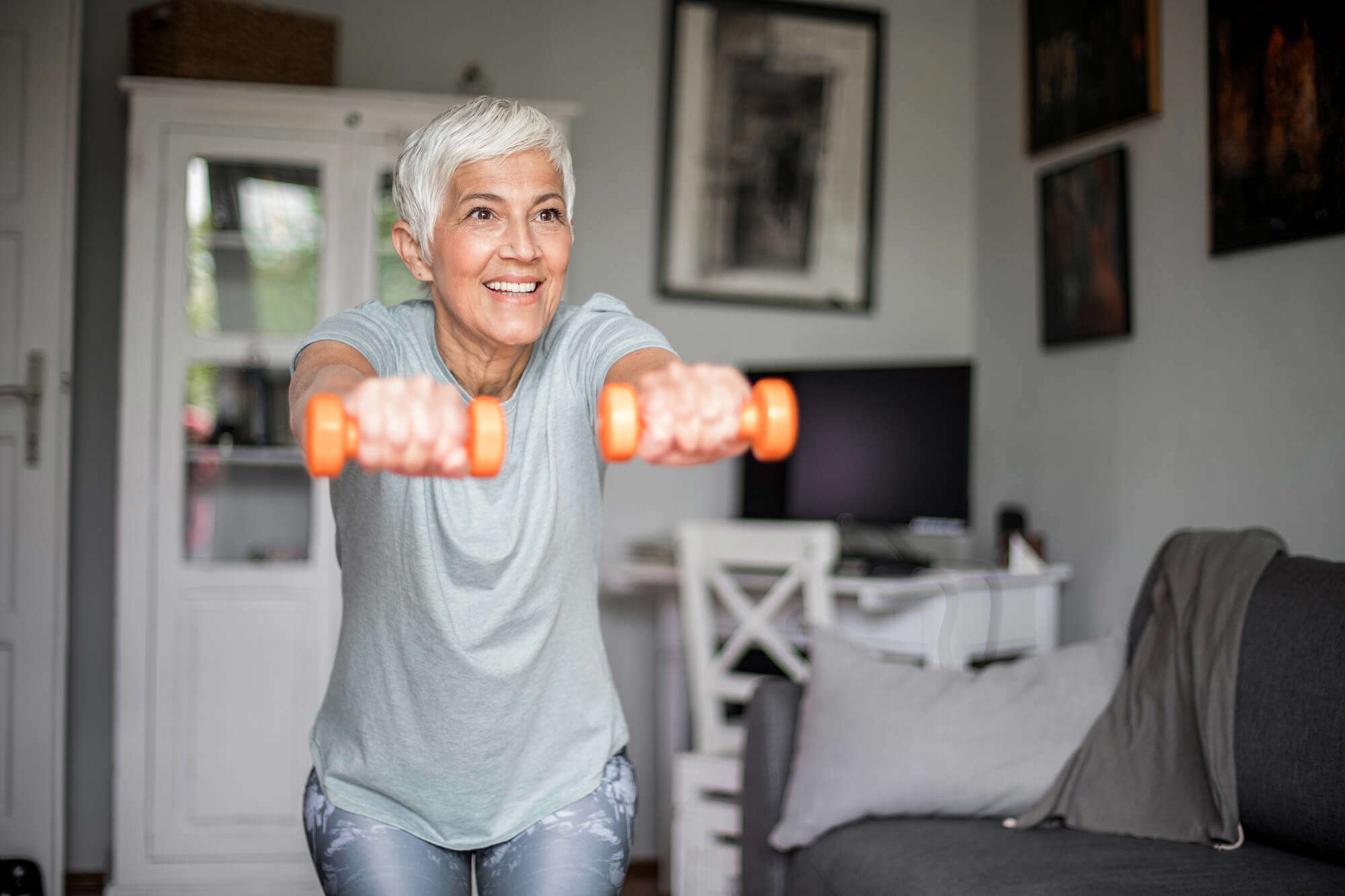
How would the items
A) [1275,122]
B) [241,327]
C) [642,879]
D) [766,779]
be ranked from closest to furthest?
[766,779] < [1275,122] < [241,327] < [642,879]

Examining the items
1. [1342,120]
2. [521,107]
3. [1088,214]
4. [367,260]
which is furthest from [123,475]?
[1342,120]

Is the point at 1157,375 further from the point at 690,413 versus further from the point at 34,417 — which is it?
the point at 34,417

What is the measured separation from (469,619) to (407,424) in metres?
0.38

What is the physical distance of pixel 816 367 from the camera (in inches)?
116

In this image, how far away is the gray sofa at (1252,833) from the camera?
4.91 feet

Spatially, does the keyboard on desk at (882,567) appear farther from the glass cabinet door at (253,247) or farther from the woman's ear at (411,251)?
the woman's ear at (411,251)

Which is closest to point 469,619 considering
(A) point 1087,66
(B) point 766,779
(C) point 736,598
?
(B) point 766,779

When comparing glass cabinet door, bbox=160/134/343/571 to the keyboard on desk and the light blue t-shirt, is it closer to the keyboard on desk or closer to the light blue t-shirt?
the keyboard on desk

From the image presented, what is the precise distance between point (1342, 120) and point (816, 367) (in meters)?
1.34

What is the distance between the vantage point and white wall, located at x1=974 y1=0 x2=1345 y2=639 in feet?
6.91

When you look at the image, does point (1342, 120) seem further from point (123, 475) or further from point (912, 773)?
point (123, 475)

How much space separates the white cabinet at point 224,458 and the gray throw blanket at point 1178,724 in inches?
69.1

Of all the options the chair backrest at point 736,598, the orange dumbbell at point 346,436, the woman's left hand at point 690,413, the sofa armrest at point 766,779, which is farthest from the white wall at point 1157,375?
the orange dumbbell at point 346,436

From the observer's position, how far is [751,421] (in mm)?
760
